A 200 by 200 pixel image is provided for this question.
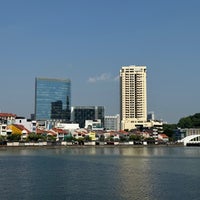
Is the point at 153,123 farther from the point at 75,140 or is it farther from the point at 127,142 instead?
the point at 75,140

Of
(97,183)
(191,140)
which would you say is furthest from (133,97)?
(97,183)

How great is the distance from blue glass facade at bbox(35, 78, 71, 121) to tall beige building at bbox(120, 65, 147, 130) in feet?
85.0

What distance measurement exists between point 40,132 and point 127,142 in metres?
30.0

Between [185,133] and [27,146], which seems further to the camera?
[185,133]

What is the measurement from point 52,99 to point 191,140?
6395cm

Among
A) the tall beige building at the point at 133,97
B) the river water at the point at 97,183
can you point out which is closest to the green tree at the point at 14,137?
the river water at the point at 97,183

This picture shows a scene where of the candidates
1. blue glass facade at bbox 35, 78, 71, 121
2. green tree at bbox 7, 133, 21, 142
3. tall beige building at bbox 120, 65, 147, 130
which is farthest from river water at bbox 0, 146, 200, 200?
blue glass facade at bbox 35, 78, 71, 121

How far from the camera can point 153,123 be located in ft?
550

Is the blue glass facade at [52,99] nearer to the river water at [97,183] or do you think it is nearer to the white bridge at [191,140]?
the white bridge at [191,140]

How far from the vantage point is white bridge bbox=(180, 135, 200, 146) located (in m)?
147

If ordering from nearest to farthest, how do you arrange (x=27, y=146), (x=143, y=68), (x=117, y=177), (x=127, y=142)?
(x=117, y=177)
(x=27, y=146)
(x=127, y=142)
(x=143, y=68)

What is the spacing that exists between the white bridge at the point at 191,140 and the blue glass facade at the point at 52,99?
59.4 metres

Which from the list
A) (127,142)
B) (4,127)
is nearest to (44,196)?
(4,127)

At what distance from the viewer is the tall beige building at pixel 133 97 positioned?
176 m
